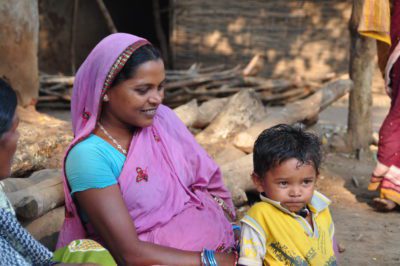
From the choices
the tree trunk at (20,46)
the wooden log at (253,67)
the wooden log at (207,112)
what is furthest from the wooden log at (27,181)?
the wooden log at (253,67)

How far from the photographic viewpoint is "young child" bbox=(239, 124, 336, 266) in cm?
272

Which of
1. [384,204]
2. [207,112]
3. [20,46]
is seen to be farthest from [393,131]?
[20,46]

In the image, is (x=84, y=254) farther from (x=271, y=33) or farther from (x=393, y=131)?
(x=271, y=33)

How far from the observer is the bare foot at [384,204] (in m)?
4.90

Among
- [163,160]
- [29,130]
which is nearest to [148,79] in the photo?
[163,160]

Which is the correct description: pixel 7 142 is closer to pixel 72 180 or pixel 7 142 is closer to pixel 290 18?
pixel 72 180

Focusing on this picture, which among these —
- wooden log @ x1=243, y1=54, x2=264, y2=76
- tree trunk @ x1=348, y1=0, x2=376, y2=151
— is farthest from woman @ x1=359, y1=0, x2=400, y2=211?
wooden log @ x1=243, y1=54, x2=264, y2=76

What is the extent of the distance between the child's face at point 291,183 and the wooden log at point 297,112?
217 cm

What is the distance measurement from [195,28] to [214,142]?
6.42 metres

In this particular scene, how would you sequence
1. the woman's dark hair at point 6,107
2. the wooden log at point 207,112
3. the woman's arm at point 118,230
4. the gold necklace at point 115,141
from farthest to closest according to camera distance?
the wooden log at point 207,112 → the gold necklace at point 115,141 → the woman's arm at point 118,230 → the woman's dark hair at point 6,107

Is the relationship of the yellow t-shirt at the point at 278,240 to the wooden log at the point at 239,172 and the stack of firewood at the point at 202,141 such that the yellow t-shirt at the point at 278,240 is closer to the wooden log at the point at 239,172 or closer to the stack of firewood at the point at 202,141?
the stack of firewood at the point at 202,141

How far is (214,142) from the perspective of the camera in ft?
17.3

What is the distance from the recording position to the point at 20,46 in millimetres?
6461

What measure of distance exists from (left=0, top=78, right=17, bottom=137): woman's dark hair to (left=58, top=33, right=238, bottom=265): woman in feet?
2.29
